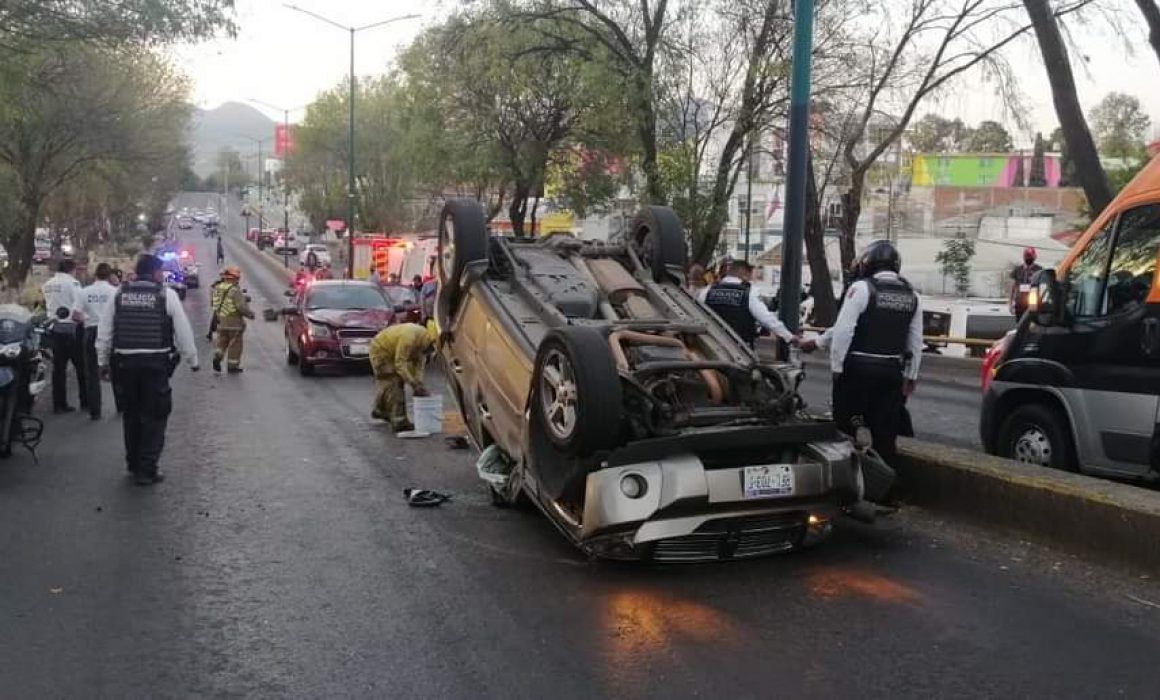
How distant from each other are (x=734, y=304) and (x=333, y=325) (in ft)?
29.6

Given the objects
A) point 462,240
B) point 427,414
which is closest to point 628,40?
point 427,414

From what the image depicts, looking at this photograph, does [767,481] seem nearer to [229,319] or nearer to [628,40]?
[229,319]

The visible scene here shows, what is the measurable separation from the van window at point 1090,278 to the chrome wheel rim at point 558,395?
3.83 metres

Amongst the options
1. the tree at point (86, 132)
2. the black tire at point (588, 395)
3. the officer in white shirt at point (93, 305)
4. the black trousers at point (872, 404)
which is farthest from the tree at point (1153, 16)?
the tree at point (86, 132)

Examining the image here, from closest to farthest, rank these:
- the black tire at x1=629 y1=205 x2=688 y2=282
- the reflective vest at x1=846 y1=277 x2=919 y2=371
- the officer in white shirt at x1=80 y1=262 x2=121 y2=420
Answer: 1. the reflective vest at x1=846 y1=277 x2=919 y2=371
2. the black tire at x1=629 y1=205 x2=688 y2=282
3. the officer in white shirt at x1=80 y1=262 x2=121 y2=420

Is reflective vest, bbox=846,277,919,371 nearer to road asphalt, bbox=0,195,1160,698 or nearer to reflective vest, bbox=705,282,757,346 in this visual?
road asphalt, bbox=0,195,1160,698

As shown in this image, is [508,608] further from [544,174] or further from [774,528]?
[544,174]

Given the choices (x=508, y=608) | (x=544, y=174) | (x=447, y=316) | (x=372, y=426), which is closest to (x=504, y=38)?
(x=544, y=174)

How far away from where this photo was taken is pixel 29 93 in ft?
66.6

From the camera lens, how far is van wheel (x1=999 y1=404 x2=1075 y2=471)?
7.30m

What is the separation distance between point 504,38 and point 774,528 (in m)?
17.9

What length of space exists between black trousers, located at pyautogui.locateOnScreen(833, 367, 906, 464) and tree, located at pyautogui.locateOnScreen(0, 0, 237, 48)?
464 inches

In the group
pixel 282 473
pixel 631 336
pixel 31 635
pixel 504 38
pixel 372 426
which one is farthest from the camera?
pixel 504 38

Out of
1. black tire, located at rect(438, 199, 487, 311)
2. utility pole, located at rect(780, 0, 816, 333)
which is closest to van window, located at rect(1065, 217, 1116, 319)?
utility pole, located at rect(780, 0, 816, 333)
